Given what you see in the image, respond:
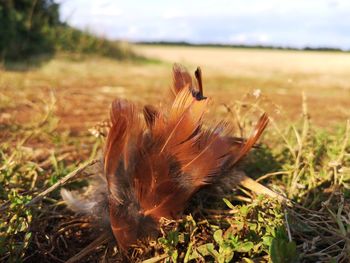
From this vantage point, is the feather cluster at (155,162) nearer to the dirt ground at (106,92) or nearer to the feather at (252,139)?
the feather at (252,139)

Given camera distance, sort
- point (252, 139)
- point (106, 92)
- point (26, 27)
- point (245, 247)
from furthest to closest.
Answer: point (26, 27) < point (106, 92) < point (252, 139) < point (245, 247)

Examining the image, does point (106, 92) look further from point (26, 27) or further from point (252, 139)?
point (252, 139)

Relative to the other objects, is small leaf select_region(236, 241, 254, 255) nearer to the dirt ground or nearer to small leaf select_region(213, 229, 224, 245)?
small leaf select_region(213, 229, 224, 245)

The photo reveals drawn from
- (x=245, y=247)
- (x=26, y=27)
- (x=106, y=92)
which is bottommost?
(x=106, y=92)

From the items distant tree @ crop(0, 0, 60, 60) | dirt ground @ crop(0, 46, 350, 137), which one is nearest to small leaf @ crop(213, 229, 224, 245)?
dirt ground @ crop(0, 46, 350, 137)

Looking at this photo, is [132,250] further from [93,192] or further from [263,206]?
[263,206]

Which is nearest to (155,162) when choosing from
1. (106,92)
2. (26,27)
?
(106,92)

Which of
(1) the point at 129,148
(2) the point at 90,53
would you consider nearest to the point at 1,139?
(1) the point at 129,148
